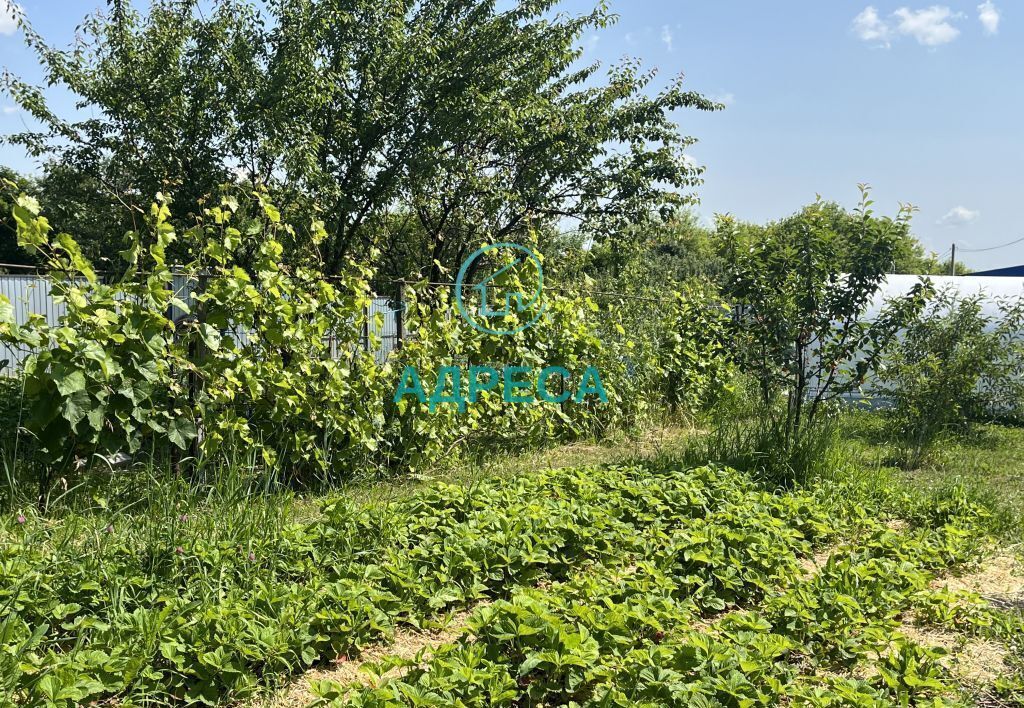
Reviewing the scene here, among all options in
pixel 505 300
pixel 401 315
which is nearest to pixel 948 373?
pixel 505 300

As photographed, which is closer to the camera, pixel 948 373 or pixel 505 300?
pixel 505 300

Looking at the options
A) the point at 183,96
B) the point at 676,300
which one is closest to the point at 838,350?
the point at 676,300

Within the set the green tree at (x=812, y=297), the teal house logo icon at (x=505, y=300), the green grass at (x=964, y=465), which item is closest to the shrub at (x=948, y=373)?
the green grass at (x=964, y=465)

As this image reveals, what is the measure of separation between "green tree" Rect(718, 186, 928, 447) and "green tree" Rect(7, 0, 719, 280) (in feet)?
21.5

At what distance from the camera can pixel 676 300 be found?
973 centimetres

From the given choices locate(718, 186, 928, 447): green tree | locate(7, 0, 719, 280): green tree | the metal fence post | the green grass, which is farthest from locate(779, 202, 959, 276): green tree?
locate(7, 0, 719, 280): green tree

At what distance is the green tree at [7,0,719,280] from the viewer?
40.9 ft

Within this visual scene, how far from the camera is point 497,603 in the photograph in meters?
3.12

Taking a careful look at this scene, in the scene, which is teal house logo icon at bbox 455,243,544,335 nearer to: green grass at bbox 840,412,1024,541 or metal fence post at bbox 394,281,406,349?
metal fence post at bbox 394,281,406,349

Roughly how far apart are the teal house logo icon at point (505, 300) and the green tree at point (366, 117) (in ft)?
15.3

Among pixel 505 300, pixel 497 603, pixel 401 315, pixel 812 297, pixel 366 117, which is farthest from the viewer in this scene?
pixel 366 117

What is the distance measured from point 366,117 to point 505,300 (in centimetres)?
788

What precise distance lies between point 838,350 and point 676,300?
362 centimetres

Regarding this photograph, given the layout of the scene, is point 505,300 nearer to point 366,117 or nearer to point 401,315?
point 401,315
